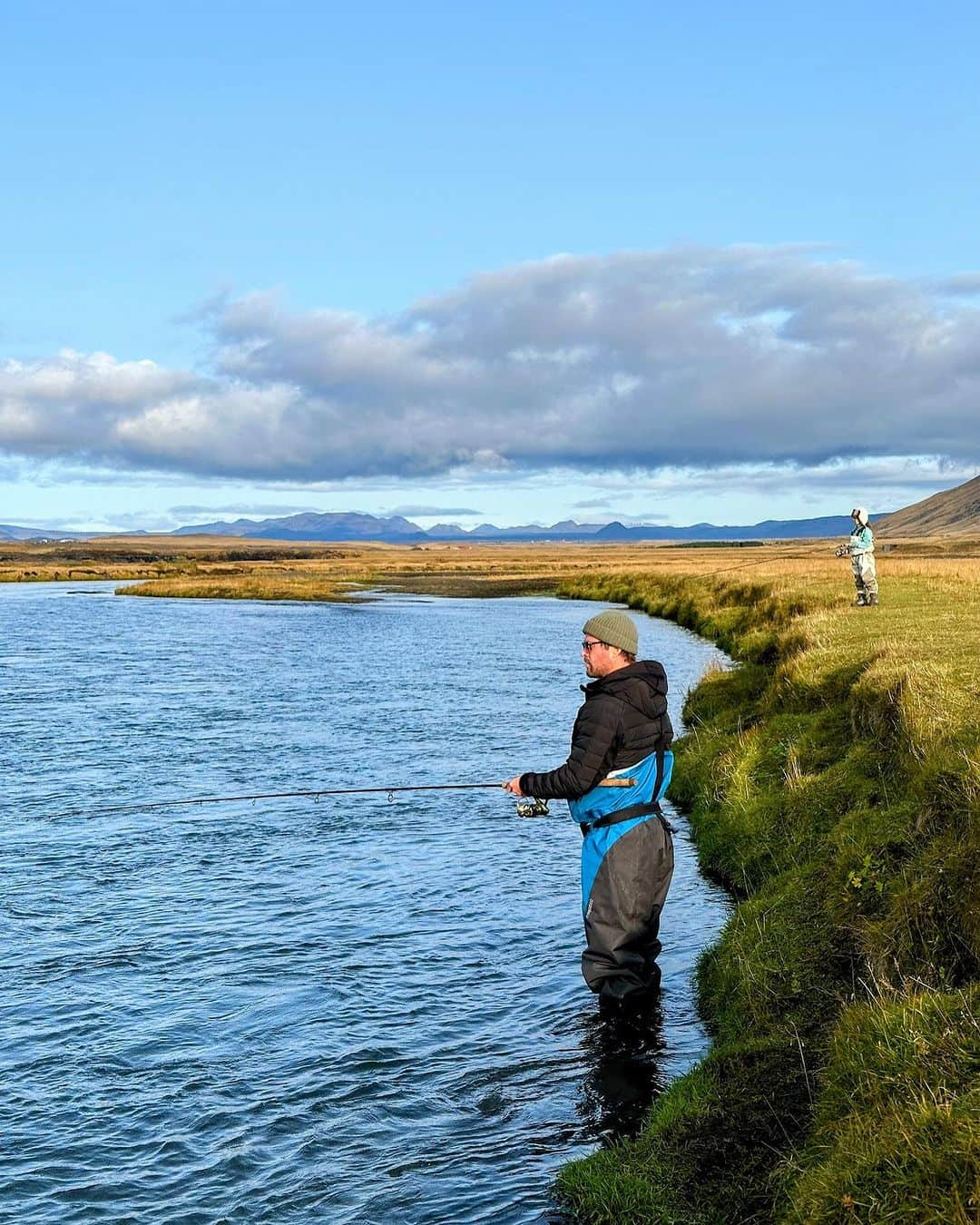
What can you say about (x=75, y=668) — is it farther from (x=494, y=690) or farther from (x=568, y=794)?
(x=568, y=794)

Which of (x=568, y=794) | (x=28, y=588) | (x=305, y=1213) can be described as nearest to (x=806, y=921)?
(x=568, y=794)

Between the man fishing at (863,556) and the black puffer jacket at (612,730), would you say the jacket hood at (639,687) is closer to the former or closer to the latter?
the black puffer jacket at (612,730)

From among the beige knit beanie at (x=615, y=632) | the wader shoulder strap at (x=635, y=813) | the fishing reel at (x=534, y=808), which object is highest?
the beige knit beanie at (x=615, y=632)

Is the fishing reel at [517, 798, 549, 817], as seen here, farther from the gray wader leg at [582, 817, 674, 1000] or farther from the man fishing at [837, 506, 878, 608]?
the man fishing at [837, 506, 878, 608]

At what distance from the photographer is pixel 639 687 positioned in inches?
344

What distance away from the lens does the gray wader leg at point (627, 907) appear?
8.78 meters

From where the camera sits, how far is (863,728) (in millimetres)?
13406

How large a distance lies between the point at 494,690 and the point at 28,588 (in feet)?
238

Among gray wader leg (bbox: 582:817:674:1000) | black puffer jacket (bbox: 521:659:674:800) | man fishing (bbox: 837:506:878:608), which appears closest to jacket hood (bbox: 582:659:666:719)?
black puffer jacket (bbox: 521:659:674:800)

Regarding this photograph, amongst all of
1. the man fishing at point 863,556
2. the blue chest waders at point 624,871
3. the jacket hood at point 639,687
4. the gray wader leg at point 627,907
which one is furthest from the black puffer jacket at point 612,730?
the man fishing at point 863,556

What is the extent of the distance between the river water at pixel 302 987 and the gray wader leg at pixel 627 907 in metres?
0.63

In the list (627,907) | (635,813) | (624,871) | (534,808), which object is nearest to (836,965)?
(627,907)

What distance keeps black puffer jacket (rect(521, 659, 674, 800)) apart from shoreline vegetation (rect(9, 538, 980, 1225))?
2.10 m

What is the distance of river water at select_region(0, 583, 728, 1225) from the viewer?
7566 mm
